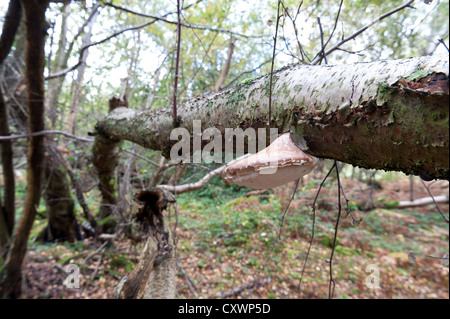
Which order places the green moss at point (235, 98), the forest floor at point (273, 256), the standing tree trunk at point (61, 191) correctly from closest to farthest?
the green moss at point (235, 98) → the forest floor at point (273, 256) → the standing tree trunk at point (61, 191)

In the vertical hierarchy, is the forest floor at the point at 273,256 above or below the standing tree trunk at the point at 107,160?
below

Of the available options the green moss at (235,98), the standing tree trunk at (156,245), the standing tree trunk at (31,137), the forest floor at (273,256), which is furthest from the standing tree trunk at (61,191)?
the green moss at (235,98)

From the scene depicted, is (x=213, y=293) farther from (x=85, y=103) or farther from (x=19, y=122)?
(x=85, y=103)

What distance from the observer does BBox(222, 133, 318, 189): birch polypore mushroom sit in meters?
0.60

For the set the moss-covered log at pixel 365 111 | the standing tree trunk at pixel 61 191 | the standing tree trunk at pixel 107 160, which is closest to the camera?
the moss-covered log at pixel 365 111

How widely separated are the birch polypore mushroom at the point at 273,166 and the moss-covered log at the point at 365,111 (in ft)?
0.52

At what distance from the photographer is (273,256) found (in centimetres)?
402

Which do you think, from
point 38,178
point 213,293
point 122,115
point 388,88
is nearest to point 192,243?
point 213,293

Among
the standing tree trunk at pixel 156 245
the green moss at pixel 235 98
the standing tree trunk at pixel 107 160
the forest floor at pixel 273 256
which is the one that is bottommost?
the forest floor at pixel 273 256

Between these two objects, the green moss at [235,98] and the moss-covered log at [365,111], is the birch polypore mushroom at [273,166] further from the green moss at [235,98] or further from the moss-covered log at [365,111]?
the green moss at [235,98]

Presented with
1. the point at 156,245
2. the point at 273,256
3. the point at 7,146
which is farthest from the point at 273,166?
the point at 273,256

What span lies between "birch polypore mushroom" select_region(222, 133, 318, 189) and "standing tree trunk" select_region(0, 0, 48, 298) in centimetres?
225

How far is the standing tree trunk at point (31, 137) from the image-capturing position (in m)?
1.78

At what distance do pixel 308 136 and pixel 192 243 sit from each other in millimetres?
4312
